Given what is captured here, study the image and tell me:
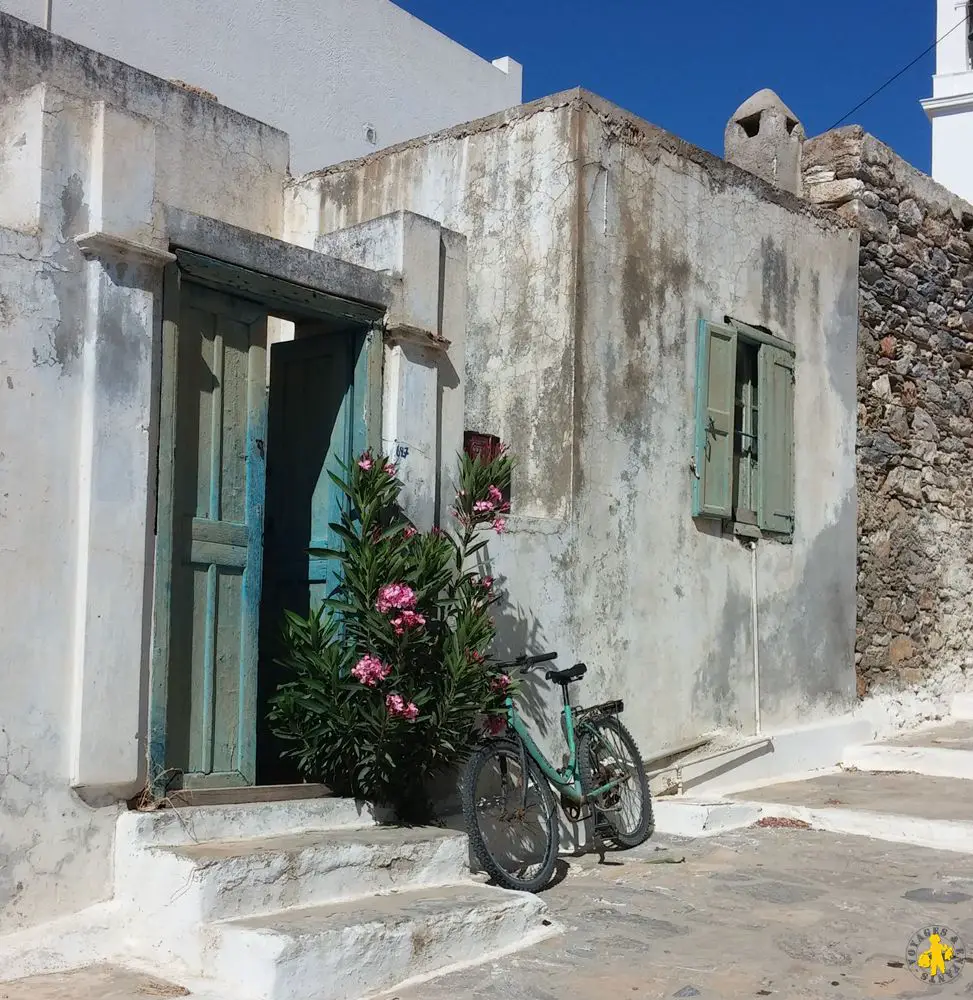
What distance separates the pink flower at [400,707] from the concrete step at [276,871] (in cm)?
53

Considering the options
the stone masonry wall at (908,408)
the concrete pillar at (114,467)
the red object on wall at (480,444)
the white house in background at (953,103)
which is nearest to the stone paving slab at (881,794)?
the stone masonry wall at (908,408)

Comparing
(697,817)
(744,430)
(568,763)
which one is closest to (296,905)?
(568,763)

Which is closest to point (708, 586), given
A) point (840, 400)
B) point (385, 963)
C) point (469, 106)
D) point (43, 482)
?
point (840, 400)

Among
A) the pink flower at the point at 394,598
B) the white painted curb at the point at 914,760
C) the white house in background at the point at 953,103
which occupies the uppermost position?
the white house in background at the point at 953,103

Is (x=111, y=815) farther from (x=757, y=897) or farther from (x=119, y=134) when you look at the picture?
(x=757, y=897)

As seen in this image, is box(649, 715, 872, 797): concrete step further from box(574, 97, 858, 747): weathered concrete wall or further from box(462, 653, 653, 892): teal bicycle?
box(462, 653, 653, 892): teal bicycle

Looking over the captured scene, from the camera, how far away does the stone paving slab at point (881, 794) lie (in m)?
7.79

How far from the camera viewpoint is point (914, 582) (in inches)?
430

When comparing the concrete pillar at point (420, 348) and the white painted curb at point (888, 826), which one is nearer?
the concrete pillar at point (420, 348)

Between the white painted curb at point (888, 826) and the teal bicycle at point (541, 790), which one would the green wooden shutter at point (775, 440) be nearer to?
the white painted curb at point (888, 826)

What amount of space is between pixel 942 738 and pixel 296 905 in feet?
22.6

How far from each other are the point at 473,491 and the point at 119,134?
2352 millimetres

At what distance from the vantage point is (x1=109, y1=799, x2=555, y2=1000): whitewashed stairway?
4480 mm

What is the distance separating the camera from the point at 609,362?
7688 mm
